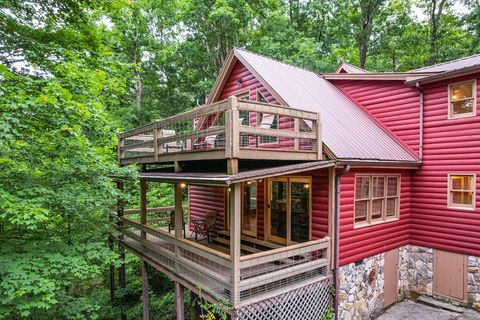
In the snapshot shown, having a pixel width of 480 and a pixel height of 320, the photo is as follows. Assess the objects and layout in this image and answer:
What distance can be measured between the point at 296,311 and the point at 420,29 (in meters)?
23.5

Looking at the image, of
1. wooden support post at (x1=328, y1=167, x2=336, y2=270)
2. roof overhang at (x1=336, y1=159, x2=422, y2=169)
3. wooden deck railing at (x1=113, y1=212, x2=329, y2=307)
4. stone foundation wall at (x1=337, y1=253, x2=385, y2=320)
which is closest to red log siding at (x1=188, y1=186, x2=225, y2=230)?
wooden deck railing at (x1=113, y1=212, x2=329, y2=307)

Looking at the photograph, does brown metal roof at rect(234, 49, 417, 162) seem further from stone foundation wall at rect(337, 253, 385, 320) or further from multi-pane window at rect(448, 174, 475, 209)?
stone foundation wall at rect(337, 253, 385, 320)

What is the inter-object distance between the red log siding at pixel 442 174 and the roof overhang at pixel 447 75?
27 cm

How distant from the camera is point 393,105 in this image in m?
10.4

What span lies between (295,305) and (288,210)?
2.60 m

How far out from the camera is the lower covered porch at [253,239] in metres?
5.55

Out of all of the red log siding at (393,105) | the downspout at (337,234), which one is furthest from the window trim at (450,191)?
the downspout at (337,234)

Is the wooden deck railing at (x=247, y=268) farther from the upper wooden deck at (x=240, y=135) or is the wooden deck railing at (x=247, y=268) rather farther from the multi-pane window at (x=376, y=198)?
the upper wooden deck at (x=240, y=135)

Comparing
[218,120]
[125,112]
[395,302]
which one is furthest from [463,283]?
[125,112]

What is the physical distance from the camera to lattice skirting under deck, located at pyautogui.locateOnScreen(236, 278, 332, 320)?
5.69m

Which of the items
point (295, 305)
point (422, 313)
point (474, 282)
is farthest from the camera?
point (474, 282)

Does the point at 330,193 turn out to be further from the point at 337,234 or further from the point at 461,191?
the point at 461,191

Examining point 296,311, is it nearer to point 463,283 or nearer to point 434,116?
point 463,283

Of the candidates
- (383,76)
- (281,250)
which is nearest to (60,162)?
(281,250)
